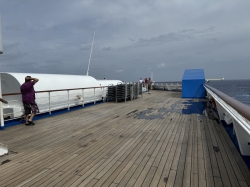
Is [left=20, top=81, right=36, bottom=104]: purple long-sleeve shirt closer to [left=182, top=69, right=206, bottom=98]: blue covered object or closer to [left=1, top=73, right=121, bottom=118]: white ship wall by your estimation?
[left=1, top=73, right=121, bottom=118]: white ship wall

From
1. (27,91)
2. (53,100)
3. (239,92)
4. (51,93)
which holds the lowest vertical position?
(239,92)

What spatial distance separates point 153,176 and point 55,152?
1.99 m

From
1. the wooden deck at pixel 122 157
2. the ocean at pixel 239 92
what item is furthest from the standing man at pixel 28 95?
the ocean at pixel 239 92

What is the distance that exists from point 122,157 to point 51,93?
5.61m

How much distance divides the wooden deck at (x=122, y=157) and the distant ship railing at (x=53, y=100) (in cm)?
115

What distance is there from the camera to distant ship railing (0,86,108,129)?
246 inches

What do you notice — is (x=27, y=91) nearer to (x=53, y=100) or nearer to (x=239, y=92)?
(x=53, y=100)

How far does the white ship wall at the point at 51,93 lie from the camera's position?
683 cm

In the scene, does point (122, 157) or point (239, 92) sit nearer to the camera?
point (122, 157)

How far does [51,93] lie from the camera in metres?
7.88

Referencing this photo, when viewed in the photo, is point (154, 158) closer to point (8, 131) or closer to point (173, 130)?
point (173, 130)

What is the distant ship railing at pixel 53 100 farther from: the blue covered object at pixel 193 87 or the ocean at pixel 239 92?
the ocean at pixel 239 92

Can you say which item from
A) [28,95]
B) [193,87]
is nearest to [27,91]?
[28,95]

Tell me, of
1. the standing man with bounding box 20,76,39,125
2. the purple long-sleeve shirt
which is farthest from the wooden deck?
the purple long-sleeve shirt
